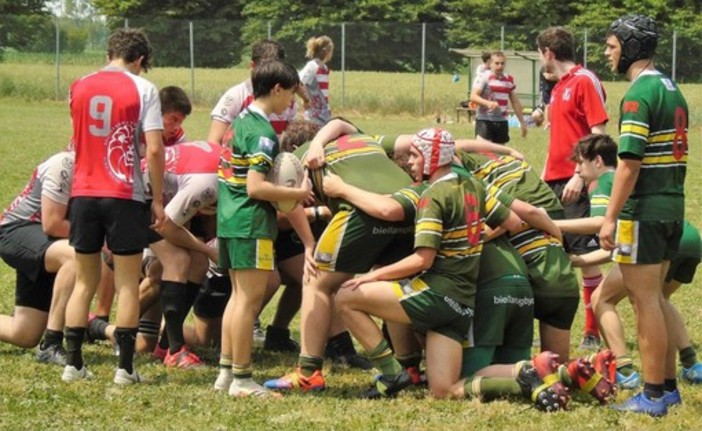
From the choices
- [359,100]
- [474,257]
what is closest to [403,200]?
[474,257]

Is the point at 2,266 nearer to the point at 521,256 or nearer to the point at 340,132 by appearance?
the point at 340,132

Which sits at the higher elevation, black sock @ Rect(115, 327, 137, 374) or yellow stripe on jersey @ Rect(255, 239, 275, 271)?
yellow stripe on jersey @ Rect(255, 239, 275, 271)

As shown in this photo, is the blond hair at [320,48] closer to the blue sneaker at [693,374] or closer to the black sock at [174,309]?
the black sock at [174,309]

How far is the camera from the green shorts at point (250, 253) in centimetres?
677

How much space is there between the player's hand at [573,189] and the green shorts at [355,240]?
1.73 m

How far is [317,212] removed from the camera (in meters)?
7.81

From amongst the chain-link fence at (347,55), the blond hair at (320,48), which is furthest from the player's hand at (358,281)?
the chain-link fence at (347,55)

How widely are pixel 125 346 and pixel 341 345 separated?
1451 mm

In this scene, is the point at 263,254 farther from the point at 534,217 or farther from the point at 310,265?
the point at 534,217

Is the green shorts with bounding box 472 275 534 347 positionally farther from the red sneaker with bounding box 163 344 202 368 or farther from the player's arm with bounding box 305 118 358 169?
the red sneaker with bounding box 163 344 202 368

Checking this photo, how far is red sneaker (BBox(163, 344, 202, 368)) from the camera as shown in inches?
303

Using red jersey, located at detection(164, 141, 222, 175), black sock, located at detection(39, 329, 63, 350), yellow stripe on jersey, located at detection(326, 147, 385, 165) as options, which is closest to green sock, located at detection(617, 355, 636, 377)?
yellow stripe on jersey, located at detection(326, 147, 385, 165)

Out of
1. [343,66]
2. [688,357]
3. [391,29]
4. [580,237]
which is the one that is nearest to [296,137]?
[580,237]

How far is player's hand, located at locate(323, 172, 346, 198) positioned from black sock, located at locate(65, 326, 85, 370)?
155cm
